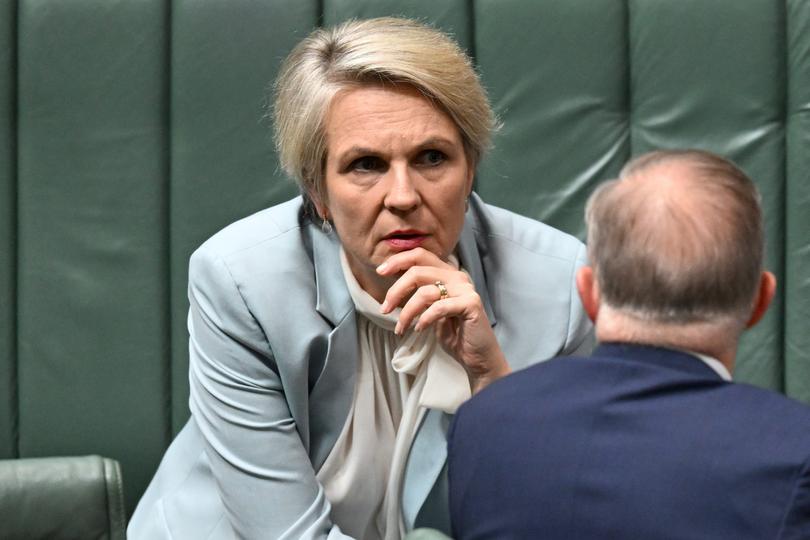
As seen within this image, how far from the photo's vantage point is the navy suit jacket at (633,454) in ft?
3.71

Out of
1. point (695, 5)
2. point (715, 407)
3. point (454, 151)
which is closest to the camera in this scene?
point (715, 407)

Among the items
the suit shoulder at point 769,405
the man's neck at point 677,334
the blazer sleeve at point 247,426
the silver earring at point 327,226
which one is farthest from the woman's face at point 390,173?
the suit shoulder at point 769,405

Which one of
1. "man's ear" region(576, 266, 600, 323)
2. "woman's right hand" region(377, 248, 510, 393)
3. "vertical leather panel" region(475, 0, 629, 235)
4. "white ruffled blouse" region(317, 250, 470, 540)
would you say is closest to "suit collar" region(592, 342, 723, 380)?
"man's ear" region(576, 266, 600, 323)

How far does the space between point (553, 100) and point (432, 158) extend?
655 millimetres

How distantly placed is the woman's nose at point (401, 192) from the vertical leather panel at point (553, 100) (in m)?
0.68

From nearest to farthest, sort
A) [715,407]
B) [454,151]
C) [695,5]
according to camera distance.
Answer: [715,407] < [454,151] < [695,5]

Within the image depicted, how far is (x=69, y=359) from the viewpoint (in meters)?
2.51

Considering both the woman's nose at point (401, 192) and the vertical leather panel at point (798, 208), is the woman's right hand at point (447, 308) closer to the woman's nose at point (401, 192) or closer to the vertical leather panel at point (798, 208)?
the woman's nose at point (401, 192)

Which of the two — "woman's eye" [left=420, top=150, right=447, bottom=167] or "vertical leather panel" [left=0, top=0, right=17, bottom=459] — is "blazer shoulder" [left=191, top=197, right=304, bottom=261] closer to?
"woman's eye" [left=420, top=150, right=447, bottom=167]

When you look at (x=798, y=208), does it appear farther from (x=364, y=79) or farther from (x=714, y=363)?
(x=714, y=363)

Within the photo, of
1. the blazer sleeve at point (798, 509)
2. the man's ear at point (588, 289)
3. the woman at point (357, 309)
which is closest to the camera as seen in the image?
the blazer sleeve at point (798, 509)

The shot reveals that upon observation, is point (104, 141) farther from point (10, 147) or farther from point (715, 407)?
point (715, 407)

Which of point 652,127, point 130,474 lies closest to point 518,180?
point 652,127

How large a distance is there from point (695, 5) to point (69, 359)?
1.39m
